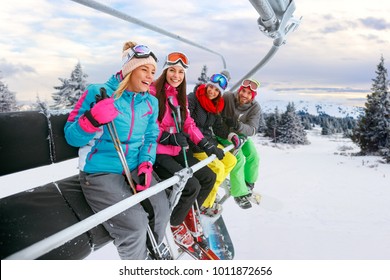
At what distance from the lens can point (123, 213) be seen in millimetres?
1982

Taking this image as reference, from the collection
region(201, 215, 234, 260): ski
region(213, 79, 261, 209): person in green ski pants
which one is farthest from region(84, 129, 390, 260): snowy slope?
region(213, 79, 261, 209): person in green ski pants

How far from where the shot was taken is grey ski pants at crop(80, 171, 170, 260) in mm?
1992

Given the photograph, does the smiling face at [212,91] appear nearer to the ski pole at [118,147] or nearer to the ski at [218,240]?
the ski at [218,240]

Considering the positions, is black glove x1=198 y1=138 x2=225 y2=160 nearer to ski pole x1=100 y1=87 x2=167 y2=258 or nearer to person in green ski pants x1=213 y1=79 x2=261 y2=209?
person in green ski pants x1=213 y1=79 x2=261 y2=209

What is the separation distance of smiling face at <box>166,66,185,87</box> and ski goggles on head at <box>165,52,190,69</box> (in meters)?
0.05

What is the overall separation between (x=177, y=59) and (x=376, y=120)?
18.7m

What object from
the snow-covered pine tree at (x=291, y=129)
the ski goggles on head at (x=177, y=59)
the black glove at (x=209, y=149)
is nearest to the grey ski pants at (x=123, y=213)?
the black glove at (x=209, y=149)

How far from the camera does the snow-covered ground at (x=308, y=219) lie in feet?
14.8

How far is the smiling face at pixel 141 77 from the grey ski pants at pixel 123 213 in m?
0.68

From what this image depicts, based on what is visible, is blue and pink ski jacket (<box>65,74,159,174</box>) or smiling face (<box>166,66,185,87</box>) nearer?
blue and pink ski jacket (<box>65,74,159,174</box>)

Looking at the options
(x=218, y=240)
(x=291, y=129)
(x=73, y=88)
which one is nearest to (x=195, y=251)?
(x=218, y=240)
